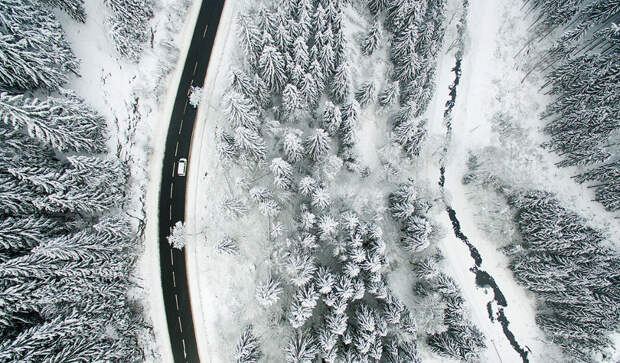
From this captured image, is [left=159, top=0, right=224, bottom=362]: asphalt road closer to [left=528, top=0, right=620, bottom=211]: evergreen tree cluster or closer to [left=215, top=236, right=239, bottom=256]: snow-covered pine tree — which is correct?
[left=215, top=236, right=239, bottom=256]: snow-covered pine tree

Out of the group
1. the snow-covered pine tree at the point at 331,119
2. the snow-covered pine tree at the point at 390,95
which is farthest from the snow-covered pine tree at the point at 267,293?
the snow-covered pine tree at the point at 390,95

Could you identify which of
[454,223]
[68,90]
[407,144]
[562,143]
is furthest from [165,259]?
[562,143]

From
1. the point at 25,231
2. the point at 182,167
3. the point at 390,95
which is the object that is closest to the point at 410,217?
the point at 390,95

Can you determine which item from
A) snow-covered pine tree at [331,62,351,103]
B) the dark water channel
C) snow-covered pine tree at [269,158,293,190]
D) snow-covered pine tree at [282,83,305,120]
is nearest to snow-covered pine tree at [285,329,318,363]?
snow-covered pine tree at [269,158,293,190]

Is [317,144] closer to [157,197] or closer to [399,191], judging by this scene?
[399,191]

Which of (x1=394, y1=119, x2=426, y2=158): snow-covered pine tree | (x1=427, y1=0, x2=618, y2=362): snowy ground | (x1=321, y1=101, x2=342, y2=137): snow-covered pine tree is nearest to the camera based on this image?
(x1=321, y1=101, x2=342, y2=137): snow-covered pine tree

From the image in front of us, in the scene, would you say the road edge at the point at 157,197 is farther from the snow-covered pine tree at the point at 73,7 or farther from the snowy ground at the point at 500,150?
the snowy ground at the point at 500,150

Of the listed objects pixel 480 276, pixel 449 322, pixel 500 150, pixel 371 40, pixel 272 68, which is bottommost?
pixel 449 322
